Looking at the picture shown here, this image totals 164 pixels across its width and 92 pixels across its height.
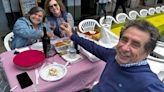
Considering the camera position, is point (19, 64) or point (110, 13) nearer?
point (19, 64)

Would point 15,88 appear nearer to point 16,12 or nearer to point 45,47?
point 45,47

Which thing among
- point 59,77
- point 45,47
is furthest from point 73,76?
point 45,47

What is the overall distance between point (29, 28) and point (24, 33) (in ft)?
0.29

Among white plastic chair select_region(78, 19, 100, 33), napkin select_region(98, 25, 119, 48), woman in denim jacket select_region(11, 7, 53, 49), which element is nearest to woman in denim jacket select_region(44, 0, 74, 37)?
woman in denim jacket select_region(11, 7, 53, 49)

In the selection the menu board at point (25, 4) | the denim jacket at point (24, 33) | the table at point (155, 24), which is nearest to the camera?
the denim jacket at point (24, 33)

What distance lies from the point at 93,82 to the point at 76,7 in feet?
13.3

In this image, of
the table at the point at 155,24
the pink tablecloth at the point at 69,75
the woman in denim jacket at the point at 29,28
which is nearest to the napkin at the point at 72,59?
the pink tablecloth at the point at 69,75

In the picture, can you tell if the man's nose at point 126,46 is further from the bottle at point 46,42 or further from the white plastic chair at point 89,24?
the white plastic chair at point 89,24

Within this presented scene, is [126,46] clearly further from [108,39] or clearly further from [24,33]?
[24,33]

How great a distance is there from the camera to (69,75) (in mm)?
1427

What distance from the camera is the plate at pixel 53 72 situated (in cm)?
138

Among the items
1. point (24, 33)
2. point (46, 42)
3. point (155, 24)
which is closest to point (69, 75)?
point (46, 42)

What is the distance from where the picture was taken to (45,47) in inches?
63.4

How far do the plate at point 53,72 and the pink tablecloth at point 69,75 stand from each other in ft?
0.10
